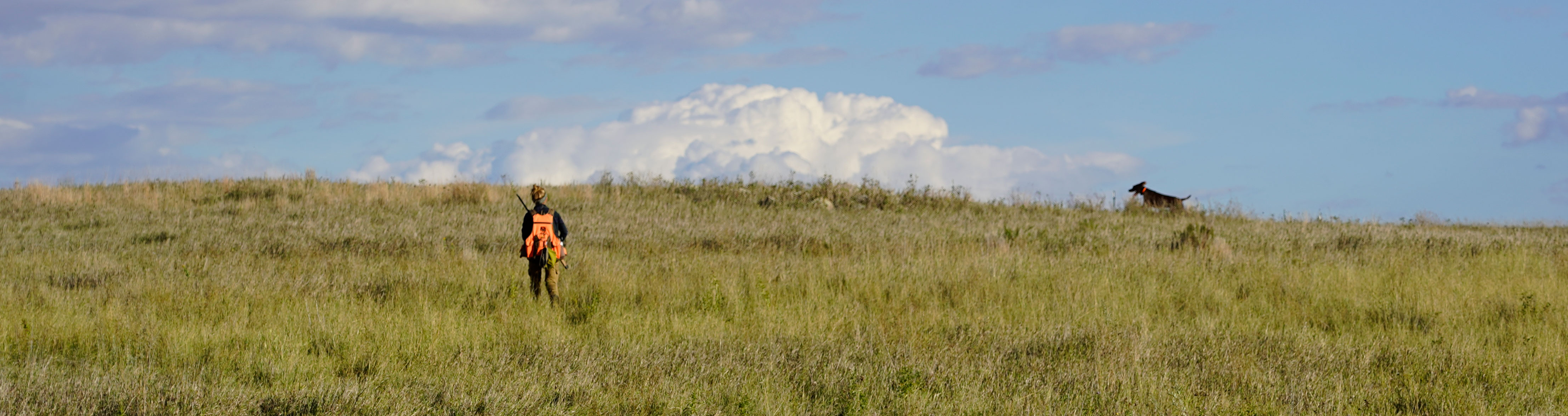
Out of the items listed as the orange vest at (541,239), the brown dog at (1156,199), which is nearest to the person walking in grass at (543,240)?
the orange vest at (541,239)

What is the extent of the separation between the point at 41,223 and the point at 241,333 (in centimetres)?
1407

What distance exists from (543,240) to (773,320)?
88.6 inches

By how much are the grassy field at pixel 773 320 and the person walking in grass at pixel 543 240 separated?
0.31 metres

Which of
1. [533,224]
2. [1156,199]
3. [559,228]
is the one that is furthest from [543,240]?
[1156,199]

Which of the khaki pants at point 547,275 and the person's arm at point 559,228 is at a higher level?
the person's arm at point 559,228

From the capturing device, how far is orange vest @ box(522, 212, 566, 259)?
8922 millimetres

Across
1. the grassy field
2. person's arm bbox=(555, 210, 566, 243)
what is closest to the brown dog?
the grassy field

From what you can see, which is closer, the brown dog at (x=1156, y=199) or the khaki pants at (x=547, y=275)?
the khaki pants at (x=547, y=275)

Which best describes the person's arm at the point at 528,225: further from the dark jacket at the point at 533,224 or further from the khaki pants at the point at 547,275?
the khaki pants at the point at 547,275

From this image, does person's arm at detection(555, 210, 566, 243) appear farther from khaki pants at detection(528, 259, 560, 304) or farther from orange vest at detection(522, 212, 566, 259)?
khaki pants at detection(528, 259, 560, 304)

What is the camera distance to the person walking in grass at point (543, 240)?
8.93 m

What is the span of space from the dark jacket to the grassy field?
26.0 inches

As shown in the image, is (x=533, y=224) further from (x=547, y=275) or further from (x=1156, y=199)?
(x=1156, y=199)

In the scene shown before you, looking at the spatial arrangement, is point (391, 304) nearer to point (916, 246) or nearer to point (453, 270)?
point (453, 270)
